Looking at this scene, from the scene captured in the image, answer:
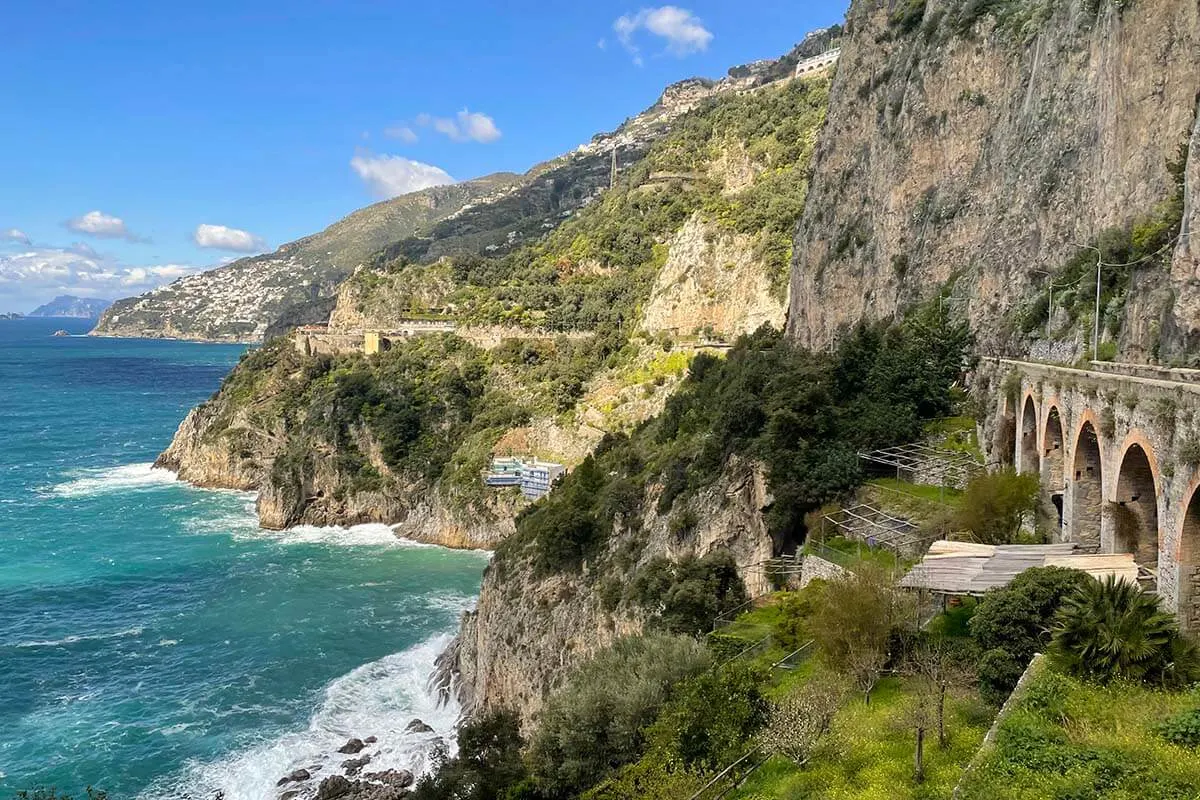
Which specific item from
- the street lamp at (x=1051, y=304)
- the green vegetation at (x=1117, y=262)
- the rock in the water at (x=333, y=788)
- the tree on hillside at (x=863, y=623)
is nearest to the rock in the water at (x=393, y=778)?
the rock in the water at (x=333, y=788)

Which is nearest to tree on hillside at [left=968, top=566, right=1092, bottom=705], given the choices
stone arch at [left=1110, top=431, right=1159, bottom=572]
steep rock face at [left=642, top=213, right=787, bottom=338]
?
stone arch at [left=1110, top=431, right=1159, bottom=572]

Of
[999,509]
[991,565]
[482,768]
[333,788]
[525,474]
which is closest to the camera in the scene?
[991,565]

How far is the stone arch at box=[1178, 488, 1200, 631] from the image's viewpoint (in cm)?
1277

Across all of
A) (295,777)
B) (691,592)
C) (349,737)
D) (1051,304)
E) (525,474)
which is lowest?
(349,737)

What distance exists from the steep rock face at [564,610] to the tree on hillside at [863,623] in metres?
11.0

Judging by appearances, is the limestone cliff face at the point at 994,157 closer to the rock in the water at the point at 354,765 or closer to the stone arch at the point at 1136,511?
the stone arch at the point at 1136,511

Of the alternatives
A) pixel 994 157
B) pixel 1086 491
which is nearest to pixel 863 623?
pixel 1086 491

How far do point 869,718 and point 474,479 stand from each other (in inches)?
1809

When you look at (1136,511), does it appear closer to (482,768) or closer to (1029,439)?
(1029,439)

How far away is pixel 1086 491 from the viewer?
1766cm

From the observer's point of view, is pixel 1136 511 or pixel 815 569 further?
→ pixel 815 569

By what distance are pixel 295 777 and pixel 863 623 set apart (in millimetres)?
22103

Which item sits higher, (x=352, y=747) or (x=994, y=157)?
(x=994, y=157)

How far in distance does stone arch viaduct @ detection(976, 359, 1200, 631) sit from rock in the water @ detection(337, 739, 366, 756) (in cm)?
2472
